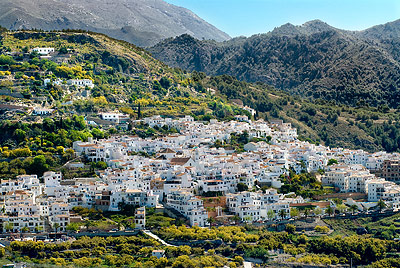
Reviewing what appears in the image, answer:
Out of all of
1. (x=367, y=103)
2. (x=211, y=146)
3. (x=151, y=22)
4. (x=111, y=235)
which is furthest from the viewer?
(x=151, y=22)

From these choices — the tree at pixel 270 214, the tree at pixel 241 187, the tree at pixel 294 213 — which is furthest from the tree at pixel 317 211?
the tree at pixel 241 187

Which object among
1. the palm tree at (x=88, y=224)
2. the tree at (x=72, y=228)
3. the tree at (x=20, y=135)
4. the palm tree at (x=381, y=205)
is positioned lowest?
the tree at (x=72, y=228)

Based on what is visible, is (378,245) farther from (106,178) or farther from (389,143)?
(389,143)

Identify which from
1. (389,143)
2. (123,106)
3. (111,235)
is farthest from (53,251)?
(389,143)

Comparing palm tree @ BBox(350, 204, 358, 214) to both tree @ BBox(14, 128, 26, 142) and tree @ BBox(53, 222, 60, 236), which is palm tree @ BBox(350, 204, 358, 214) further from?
tree @ BBox(14, 128, 26, 142)

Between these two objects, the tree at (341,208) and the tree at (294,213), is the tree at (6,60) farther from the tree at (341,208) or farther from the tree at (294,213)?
the tree at (341,208)

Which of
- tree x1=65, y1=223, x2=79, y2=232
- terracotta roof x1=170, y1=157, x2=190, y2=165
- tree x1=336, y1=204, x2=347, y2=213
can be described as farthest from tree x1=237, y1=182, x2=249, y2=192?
tree x1=65, y1=223, x2=79, y2=232
